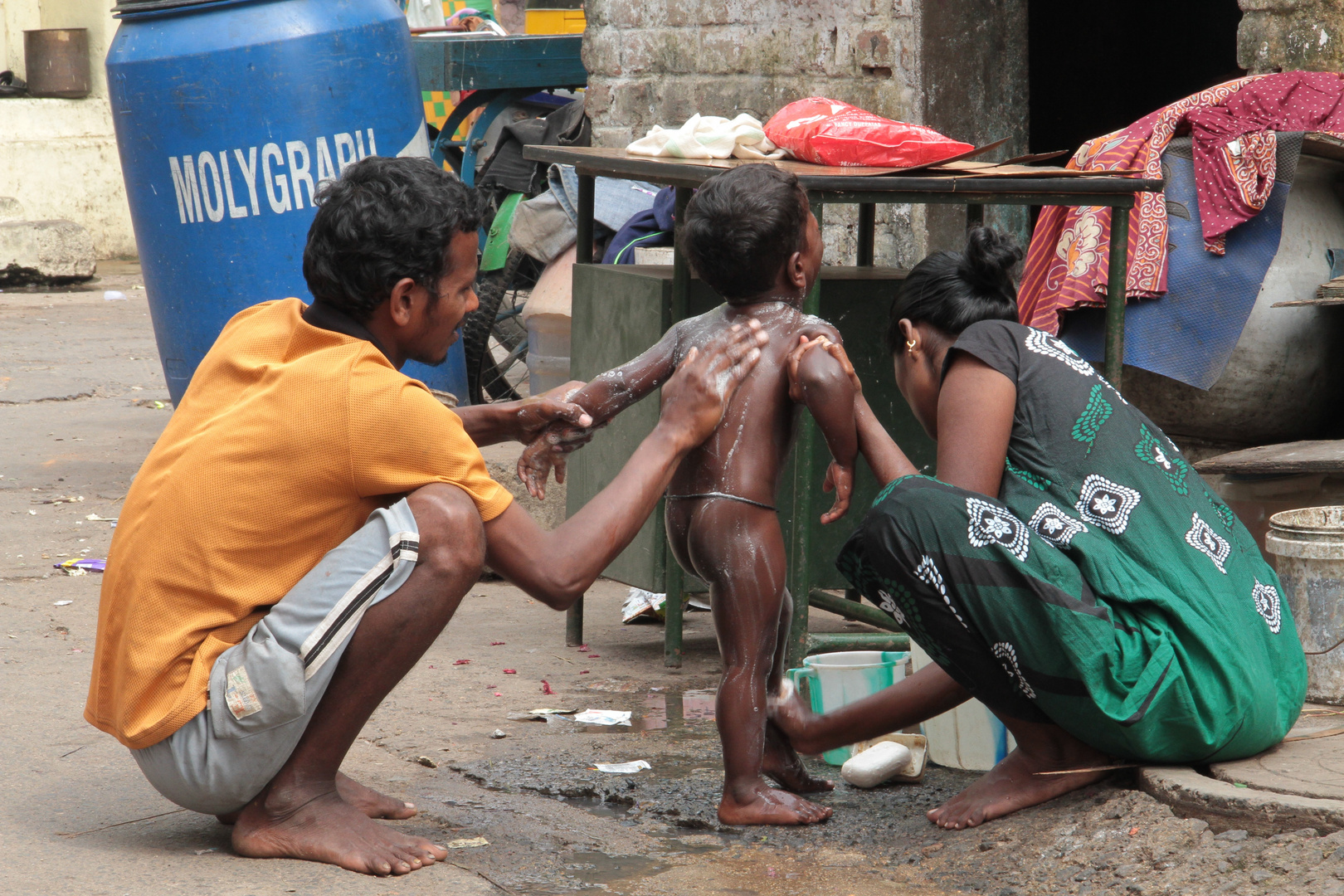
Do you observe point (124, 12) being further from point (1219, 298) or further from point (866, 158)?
point (1219, 298)

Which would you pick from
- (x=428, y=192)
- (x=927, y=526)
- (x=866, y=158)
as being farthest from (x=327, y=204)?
(x=866, y=158)

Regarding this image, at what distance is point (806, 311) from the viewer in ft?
10.1

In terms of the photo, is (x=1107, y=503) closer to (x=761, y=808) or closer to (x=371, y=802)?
(x=761, y=808)

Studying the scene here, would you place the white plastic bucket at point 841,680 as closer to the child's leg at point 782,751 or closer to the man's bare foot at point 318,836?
the child's leg at point 782,751

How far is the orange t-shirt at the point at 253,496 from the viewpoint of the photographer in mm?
2113

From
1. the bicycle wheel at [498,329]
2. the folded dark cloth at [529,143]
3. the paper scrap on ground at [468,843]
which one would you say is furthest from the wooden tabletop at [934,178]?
the folded dark cloth at [529,143]

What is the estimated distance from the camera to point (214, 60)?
5129 mm

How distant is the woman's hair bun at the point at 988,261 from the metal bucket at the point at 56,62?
430 inches

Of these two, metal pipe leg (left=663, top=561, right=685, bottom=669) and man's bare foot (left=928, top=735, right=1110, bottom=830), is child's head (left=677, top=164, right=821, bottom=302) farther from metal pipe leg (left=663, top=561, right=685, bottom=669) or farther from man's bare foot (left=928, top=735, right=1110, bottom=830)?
metal pipe leg (left=663, top=561, right=685, bottom=669)

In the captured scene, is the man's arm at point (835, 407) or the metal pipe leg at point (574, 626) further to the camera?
the metal pipe leg at point (574, 626)

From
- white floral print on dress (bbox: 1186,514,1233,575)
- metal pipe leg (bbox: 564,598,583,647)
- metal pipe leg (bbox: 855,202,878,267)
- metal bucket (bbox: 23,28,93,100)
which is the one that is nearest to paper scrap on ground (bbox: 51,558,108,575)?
metal pipe leg (bbox: 564,598,583,647)

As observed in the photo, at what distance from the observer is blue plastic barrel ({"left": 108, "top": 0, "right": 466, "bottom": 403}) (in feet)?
16.9

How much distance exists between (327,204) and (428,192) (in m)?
0.16

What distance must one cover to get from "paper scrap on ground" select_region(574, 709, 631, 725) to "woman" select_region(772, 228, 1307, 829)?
87 centimetres
